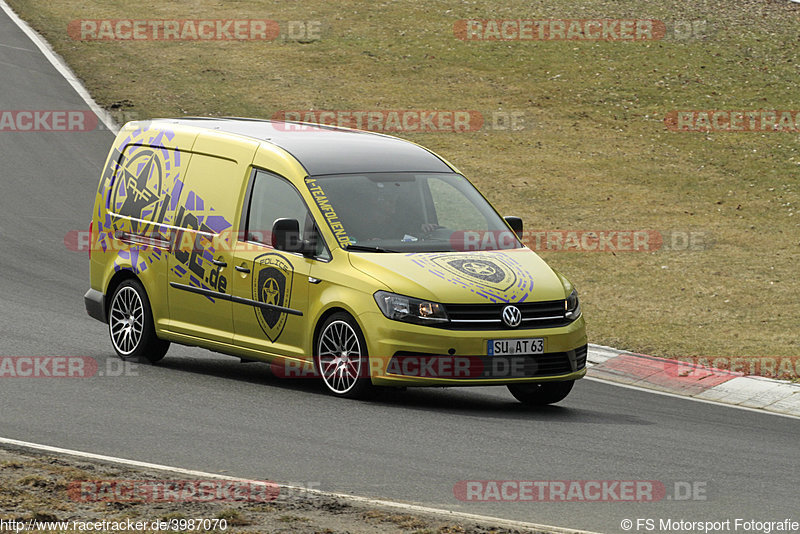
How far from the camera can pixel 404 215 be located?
1108cm

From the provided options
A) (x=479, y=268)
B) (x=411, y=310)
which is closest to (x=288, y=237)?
(x=411, y=310)

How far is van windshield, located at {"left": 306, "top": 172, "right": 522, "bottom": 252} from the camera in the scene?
10766mm

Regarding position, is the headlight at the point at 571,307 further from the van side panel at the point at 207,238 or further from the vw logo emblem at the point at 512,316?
the van side panel at the point at 207,238

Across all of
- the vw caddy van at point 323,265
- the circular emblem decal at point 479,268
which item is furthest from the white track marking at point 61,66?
the circular emblem decal at point 479,268

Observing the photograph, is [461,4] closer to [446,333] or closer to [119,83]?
[119,83]

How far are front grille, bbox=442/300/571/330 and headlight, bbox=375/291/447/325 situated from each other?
0.27 ft

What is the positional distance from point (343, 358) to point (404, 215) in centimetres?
146

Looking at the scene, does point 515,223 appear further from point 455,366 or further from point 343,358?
point 343,358

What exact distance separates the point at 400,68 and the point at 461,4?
7651mm

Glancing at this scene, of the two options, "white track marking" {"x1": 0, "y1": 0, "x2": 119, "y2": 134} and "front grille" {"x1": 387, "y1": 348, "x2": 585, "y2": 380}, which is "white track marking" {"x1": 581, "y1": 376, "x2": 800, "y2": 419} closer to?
"front grille" {"x1": 387, "y1": 348, "x2": 585, "y2": 380}

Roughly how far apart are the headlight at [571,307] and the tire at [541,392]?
2.04ft

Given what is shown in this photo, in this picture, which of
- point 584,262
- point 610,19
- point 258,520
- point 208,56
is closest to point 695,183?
point 584,262

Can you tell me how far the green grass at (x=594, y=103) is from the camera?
17594mm

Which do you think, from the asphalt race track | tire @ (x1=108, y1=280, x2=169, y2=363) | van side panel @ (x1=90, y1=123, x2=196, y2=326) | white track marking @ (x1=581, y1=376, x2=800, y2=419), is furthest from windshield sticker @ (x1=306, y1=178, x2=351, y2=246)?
white track marking @ (x1=581, y1=376, x2=800, y2=419)
